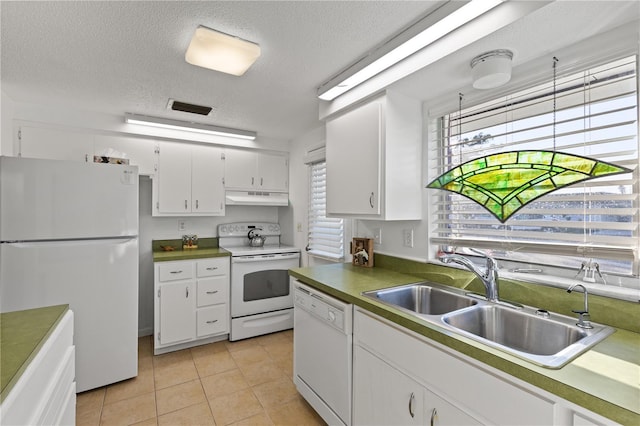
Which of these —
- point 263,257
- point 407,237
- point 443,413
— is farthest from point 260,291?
point 443,413

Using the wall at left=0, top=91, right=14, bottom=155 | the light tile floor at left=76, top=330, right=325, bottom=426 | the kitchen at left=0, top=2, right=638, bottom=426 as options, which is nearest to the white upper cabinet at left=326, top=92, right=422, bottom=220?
the kitchen at left=0, top=2, right=638, bottom=426

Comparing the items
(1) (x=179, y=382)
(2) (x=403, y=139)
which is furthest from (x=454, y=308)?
(1) (x=179, y=382)

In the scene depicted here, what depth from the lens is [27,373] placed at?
0.89 metres

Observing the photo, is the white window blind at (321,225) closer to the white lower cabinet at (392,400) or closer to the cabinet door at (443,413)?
the white lower cabinet at (392,400)

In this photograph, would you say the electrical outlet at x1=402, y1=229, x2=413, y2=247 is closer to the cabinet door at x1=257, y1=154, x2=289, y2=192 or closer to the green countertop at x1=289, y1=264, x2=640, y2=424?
the green countertop at x1=289, y1=264, x2=640, y2=424

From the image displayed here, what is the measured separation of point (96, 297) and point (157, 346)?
88cm

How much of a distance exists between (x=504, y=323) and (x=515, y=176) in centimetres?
75

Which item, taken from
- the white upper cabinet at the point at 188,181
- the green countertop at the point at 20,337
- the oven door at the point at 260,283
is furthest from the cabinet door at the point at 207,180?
the green countertop at the point at 20,337

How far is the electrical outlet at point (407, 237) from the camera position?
222cm

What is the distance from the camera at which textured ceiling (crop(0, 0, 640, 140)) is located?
4.56 feet

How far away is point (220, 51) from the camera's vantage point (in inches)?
67.5

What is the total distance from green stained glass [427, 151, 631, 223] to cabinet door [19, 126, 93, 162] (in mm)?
3133

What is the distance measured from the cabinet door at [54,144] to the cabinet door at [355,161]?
234cm

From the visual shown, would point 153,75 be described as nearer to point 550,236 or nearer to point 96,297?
point 96,297
